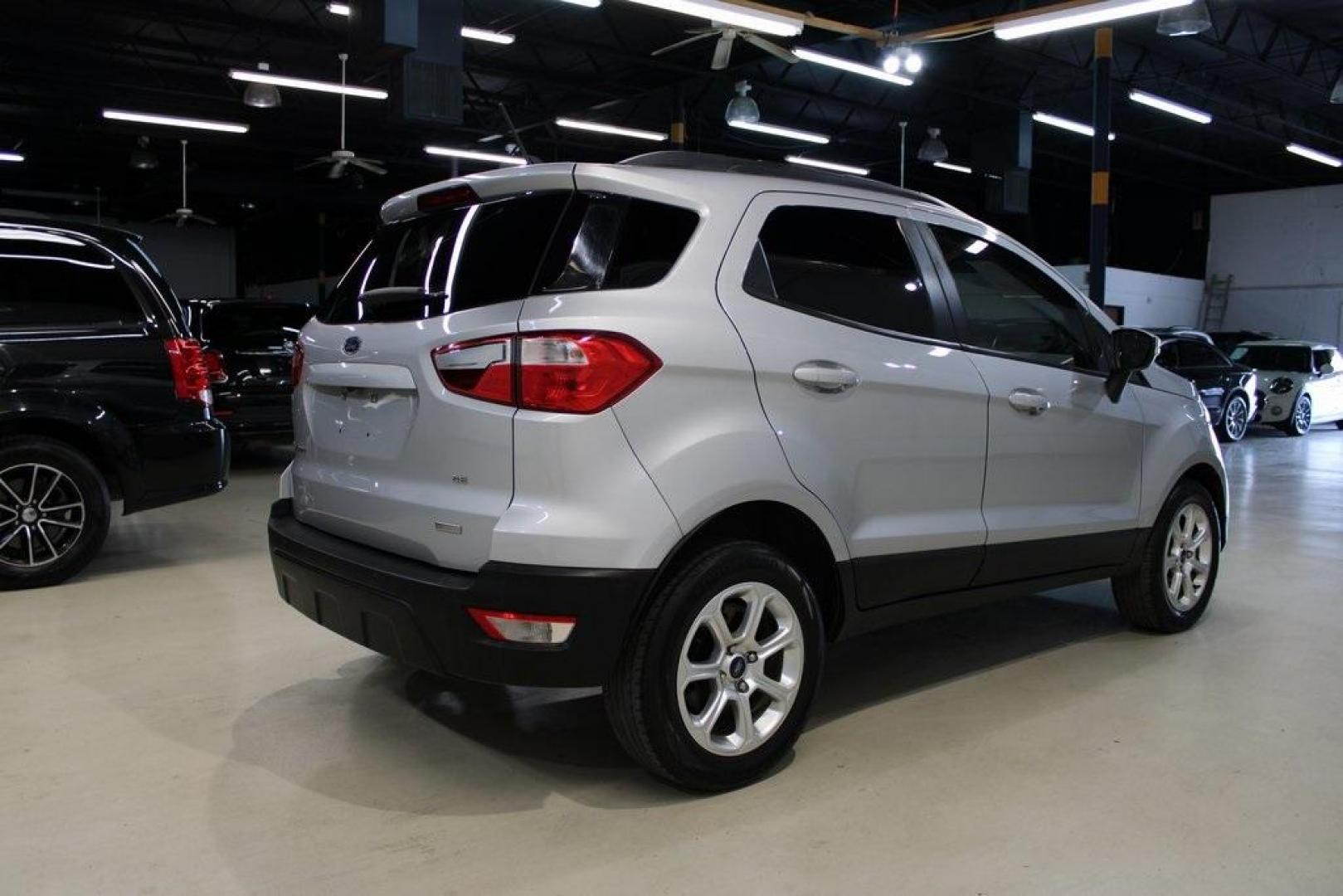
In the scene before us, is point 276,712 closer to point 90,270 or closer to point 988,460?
point 988,460

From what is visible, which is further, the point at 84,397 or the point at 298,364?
the point at 84,397

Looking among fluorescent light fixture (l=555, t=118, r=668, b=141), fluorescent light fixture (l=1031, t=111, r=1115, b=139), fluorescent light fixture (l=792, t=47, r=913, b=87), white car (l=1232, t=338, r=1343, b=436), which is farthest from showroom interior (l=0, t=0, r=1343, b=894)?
fluorescent light fixture (l=1031, t=111, r=1115, b=139)

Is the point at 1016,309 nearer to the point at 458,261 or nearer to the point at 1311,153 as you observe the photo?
the point at 458,261

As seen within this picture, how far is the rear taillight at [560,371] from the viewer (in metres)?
2.33

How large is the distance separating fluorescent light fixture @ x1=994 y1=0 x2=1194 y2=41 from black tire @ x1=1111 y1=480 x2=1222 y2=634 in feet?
16.3

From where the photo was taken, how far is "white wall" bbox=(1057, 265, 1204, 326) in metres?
20.9

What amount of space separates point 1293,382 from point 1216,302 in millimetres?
12235

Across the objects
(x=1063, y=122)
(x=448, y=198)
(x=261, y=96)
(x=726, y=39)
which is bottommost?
(x=448, y=198)

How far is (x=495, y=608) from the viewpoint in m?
2.31

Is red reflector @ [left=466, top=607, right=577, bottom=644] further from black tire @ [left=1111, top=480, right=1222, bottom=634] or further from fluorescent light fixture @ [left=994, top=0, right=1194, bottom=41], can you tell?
fluorescent light fixture @ [left=994, top=0, right=1194, bottom=41]

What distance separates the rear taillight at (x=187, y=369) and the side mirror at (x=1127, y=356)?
4.03 m

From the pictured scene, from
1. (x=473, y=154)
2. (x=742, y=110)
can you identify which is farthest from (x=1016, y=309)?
(x=473, y=154)

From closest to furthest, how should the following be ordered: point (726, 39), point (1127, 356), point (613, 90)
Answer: point (1127, 356)
point (726, 39)
point (613, 90)

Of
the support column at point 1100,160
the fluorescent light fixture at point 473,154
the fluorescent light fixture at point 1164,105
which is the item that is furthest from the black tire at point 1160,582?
the fluorescent light fixture at point 473,154
